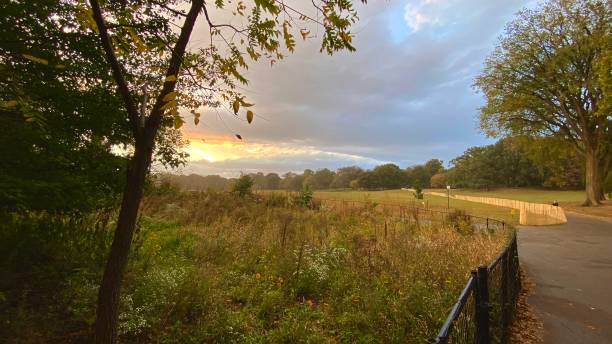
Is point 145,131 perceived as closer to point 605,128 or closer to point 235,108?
point 235,108

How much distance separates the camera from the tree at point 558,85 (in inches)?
1160

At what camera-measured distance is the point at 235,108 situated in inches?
83.1

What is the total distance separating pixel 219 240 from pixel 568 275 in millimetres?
9520

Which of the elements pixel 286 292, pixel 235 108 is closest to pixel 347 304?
pixel 286 292

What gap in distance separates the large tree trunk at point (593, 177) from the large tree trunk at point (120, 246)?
37923 millimetres

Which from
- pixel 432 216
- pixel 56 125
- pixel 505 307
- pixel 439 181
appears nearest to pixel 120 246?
pixel 56 125

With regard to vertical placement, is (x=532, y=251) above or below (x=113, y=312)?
below

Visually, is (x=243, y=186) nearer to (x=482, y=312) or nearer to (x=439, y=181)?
(x=482, y=312)

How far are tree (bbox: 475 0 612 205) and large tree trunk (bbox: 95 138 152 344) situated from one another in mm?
34841

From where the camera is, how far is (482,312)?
3799 millimetres

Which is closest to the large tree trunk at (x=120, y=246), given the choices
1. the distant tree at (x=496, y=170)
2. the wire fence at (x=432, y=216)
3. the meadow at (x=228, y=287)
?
the meadow at (x=228, y=287)

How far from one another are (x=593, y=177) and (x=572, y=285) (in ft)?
97.2

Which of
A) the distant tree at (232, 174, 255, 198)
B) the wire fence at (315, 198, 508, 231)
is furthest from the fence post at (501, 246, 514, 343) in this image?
the distant tree at (232, 174, 255, 198)

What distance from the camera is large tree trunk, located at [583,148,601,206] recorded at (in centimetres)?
3114
